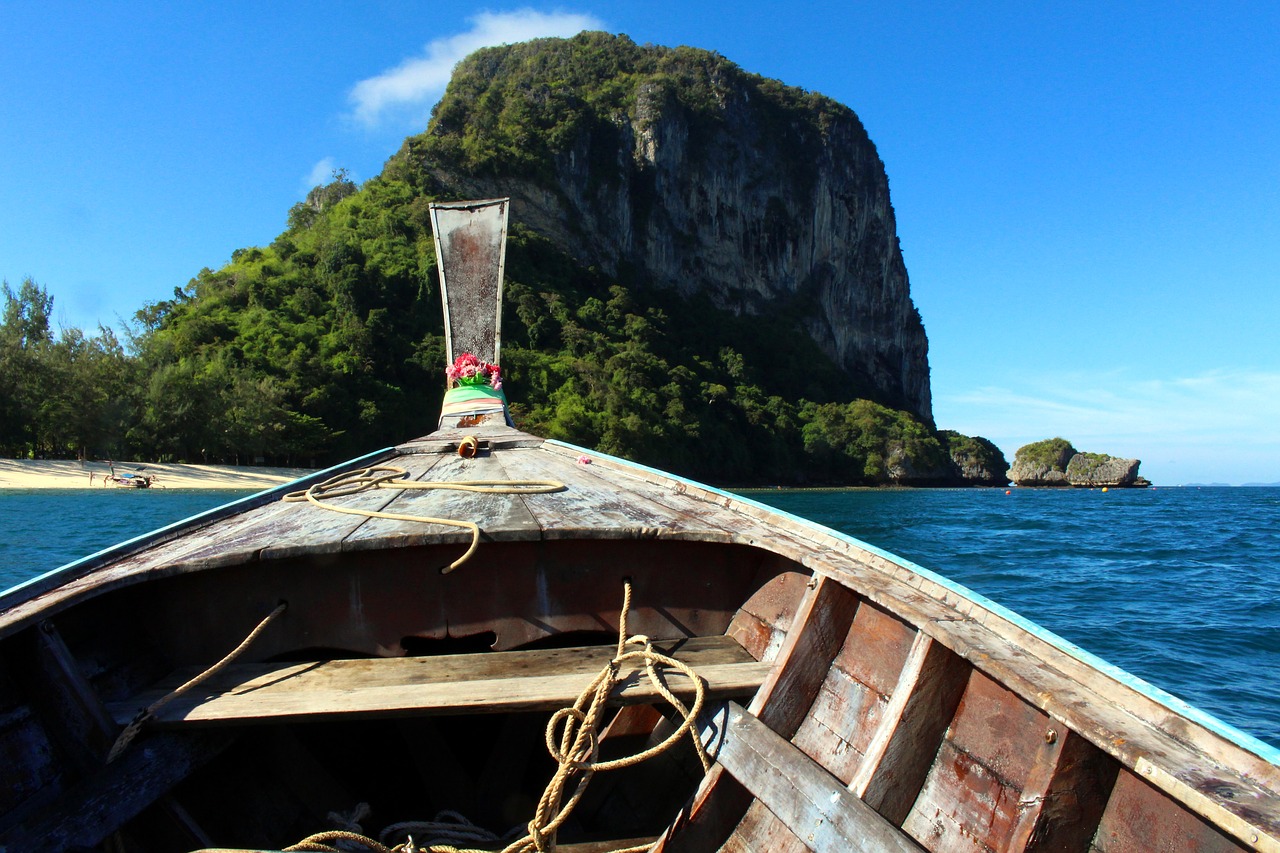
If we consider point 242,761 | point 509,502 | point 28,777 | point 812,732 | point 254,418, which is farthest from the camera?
point 254,418

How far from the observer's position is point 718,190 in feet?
263

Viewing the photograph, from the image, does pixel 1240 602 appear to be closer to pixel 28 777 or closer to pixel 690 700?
pixel 690 700

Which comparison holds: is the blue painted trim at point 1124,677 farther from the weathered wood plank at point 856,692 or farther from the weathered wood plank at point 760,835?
the weathered wood plank at point 760,835

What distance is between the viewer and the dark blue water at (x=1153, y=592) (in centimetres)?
666

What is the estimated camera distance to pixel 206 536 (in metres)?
2.84

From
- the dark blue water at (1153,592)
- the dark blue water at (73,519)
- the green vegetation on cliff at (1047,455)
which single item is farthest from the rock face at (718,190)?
the dark blue water at (1153,592)

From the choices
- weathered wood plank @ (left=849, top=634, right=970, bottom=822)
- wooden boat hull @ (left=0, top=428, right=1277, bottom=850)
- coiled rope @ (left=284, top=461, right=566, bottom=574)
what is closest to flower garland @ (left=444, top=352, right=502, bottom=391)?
coiled rope @ (left=284, top=461, right=566, bottom=574)

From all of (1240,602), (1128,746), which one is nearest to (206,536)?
(1128,746)

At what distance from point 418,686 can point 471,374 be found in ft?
17.7

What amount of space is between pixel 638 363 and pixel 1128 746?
55550 mm

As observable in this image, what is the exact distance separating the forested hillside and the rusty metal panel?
107 feet

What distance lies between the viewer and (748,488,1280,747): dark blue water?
6660 mm

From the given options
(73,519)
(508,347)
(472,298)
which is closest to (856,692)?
(472,298)

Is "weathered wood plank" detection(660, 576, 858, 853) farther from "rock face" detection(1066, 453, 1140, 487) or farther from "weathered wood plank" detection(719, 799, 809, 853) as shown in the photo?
"rock face" detection(1066, 453, 1140, 487)
